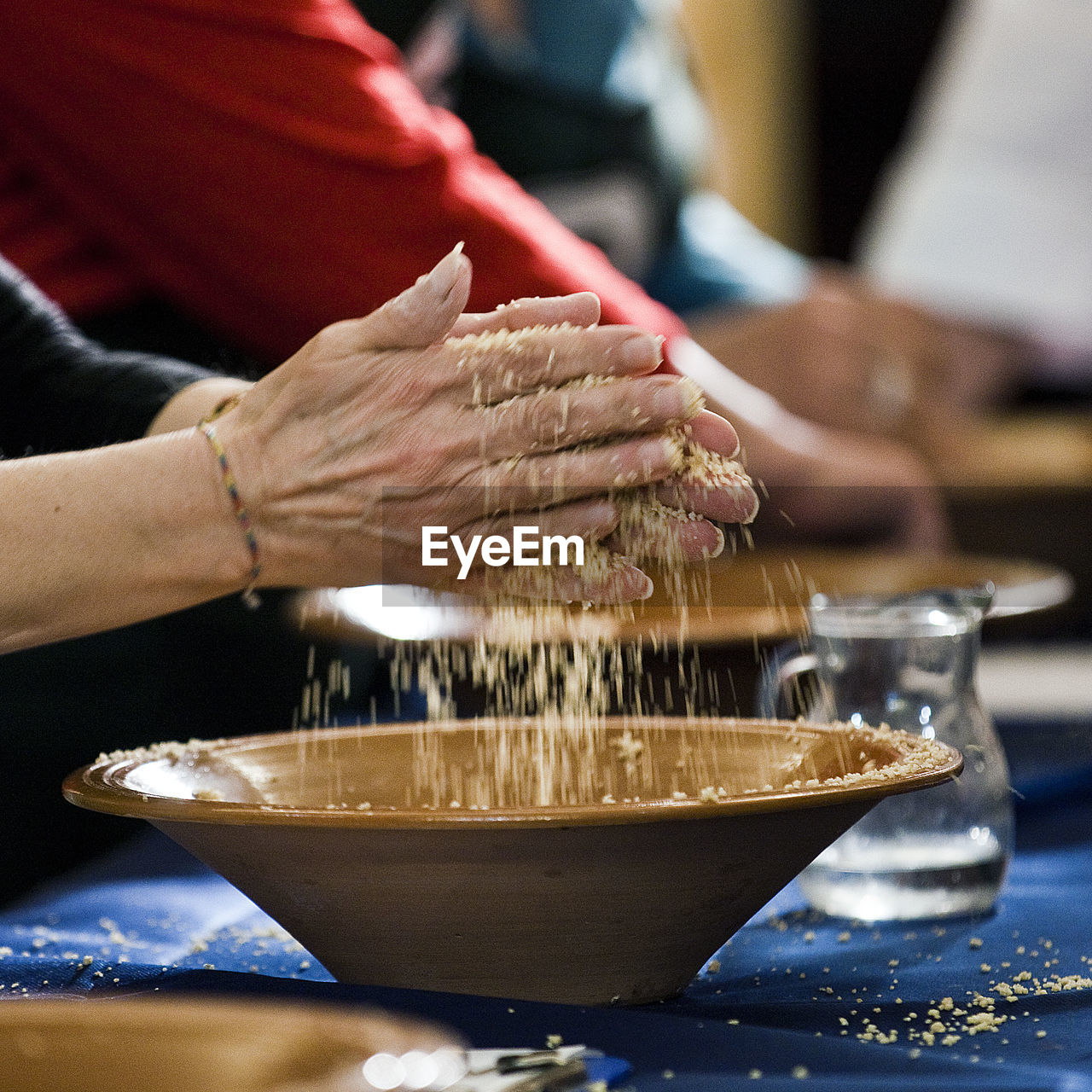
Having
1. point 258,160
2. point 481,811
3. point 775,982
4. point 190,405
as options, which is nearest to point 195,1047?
point 481,811

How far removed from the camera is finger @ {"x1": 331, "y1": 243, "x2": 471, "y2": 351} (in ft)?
2.14

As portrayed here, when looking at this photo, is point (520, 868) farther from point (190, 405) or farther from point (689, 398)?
point (190, 405)

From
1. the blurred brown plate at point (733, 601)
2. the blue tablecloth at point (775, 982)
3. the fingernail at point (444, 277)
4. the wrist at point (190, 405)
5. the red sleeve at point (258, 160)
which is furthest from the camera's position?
the red sleeve at point (258, 160)

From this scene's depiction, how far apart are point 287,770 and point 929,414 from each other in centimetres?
246

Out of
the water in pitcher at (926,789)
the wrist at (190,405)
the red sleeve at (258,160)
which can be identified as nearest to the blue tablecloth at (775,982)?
the water in pitcher at (926,789)

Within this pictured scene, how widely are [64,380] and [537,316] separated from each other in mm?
382

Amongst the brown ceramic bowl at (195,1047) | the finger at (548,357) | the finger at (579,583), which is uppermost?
the finger at (548,357)

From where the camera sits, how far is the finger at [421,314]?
25.7 inches

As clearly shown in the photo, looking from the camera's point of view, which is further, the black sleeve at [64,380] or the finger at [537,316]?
the black sleeve at [64,380]

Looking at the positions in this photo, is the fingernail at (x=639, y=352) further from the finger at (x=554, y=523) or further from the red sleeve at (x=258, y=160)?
the red sleeve at (x=258, y=160)

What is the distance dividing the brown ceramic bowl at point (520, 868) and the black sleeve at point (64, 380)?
31 centimetres

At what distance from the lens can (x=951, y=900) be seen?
2.40 ft

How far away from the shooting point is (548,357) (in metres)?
0.68
